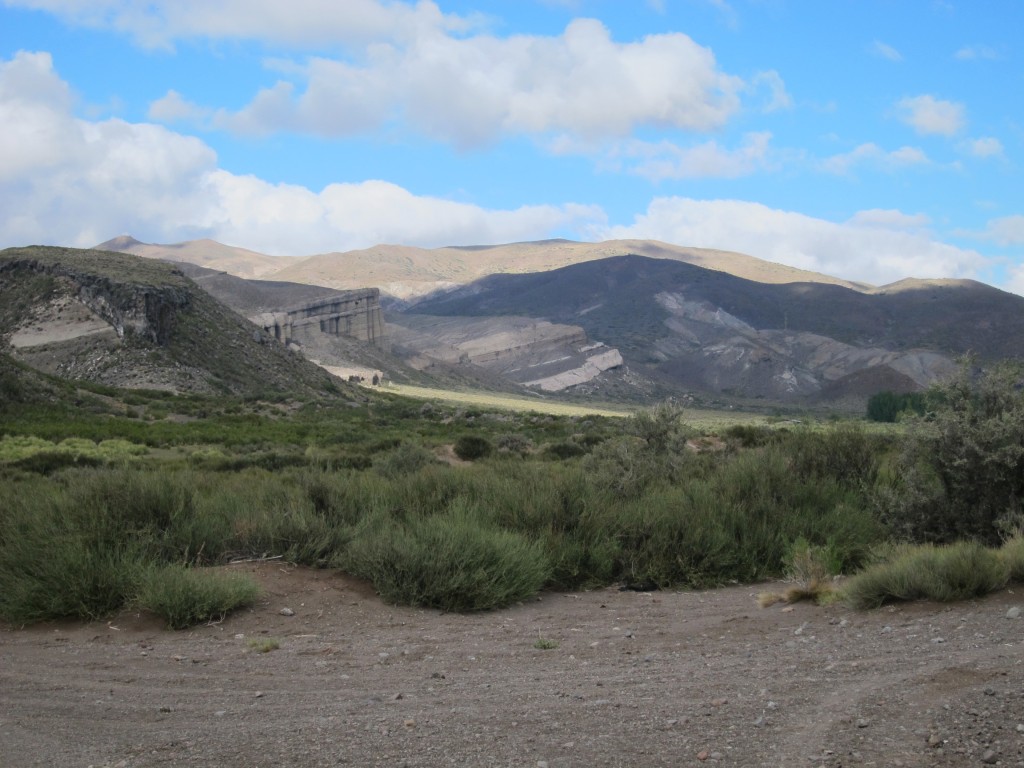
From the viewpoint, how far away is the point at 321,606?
10.1 m

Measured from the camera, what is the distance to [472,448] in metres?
32.3

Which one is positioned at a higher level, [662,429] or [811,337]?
[811,337]

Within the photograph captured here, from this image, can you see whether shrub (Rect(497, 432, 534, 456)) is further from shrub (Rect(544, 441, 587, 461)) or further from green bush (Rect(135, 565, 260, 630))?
green bush (Rect(135, 565, 260, 630))

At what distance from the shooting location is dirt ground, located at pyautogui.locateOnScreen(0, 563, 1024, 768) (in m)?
5.84

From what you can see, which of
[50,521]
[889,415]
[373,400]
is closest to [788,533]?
[50,521]

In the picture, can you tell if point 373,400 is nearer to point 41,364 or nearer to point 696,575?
point 41,364

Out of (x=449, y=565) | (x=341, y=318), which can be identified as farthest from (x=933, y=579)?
(x=341, y=318)

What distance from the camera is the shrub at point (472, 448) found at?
104ft

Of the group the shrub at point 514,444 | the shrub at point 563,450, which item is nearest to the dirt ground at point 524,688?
the shrub at point 563,450

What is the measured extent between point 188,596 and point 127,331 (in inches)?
2156

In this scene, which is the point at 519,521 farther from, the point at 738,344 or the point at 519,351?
the point at 738,344

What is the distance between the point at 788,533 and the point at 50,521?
9.02 m

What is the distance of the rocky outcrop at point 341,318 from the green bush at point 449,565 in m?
101

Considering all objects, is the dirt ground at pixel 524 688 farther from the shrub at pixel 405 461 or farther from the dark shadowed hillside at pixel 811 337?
the dark shadowed hillside at pixel 811 337
